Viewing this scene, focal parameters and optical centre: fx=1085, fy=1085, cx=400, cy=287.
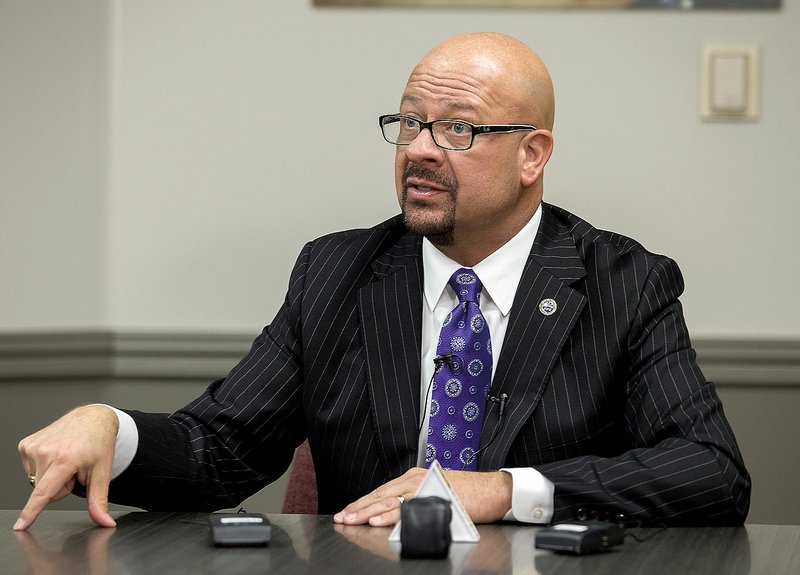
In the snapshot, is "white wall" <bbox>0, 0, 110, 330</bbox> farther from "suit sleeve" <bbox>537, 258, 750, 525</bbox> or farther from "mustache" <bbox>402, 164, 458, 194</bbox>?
"suit sleeve" <bbox>537, 258, 750, 525</bbox>

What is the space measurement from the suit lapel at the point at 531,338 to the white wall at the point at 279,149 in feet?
2.76

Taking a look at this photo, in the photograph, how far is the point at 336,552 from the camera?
1.49 metres

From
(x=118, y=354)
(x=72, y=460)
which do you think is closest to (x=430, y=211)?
(x=72, y=460)

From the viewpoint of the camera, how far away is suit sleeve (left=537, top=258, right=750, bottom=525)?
1821mm

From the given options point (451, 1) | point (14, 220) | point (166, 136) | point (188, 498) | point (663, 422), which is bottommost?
point (188, 498)

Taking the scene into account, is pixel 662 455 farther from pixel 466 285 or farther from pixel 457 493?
pixel 466 285

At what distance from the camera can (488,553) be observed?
150 centimetres

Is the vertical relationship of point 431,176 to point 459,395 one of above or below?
above

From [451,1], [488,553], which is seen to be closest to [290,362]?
[488,553]

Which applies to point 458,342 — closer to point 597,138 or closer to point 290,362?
point 290,362

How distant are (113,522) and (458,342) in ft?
2.52

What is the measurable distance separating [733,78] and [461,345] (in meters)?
1.34

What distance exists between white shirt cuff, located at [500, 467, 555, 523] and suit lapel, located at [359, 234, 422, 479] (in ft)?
1.22

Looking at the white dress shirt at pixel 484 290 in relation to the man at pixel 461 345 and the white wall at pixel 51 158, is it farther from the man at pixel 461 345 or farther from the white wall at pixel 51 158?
the white wall at pixel 51 158
